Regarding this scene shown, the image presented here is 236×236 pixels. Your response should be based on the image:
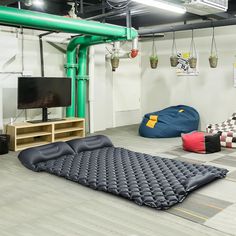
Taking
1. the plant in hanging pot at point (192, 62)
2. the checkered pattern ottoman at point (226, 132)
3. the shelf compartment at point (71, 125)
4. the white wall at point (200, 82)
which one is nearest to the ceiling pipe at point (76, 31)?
the shelf compartment at point (71, 125)

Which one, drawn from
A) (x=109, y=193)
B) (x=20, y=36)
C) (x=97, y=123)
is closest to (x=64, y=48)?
(x=20, y=36)

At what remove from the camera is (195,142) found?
17.7ft

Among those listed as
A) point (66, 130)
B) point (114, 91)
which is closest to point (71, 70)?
point (66, 130)

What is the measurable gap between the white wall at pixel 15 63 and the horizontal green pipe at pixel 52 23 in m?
1.28

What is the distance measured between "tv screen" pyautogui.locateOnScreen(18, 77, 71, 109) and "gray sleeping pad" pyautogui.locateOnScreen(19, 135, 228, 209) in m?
1.29

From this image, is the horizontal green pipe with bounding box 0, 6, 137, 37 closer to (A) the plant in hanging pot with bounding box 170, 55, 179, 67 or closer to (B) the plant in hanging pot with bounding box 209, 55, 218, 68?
(A) the plant in hanging pot with bounding box 170, 55, 179, 67

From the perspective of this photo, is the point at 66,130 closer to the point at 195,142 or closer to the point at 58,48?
the point at 58,48

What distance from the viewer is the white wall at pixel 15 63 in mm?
6027

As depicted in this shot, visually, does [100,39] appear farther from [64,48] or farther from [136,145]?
[136,145]

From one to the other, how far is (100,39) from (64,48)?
1.19 metres

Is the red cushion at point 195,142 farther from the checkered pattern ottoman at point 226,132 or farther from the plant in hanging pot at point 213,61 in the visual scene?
the plant in hanging pot at point 213,61

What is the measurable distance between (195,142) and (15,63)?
3777mm

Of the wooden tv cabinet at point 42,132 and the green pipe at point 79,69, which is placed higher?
the green pipe at point 79,69

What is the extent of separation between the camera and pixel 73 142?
17.3 ft
